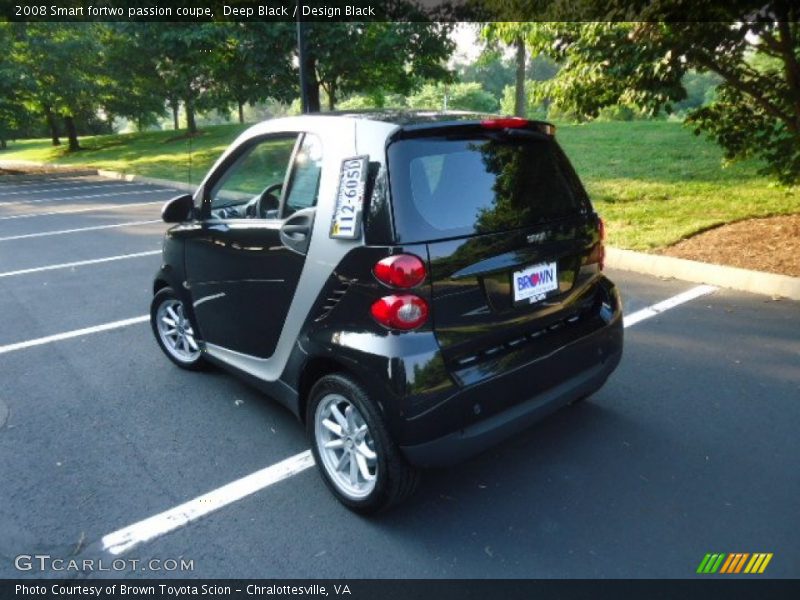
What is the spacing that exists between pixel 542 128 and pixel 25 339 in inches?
175

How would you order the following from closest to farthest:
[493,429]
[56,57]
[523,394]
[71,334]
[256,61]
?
[493,429] < [523,394] < [71,334] < [256,61] < [56,57]

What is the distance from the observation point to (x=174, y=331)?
4.28 meters

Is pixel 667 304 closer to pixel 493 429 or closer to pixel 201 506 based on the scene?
pixel 493 429

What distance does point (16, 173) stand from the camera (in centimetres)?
2331

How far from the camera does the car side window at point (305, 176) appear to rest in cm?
281

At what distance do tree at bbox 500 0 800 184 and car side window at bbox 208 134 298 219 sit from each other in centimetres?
381

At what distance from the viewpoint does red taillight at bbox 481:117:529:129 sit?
2693 millimetres

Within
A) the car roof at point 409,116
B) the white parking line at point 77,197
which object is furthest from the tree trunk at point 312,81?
the car roof at point 409,116

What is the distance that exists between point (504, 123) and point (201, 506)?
2.27 m

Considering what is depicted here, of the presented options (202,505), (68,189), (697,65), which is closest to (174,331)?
(202,505)

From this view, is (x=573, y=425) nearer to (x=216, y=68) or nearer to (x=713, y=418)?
(x=713, y=418)

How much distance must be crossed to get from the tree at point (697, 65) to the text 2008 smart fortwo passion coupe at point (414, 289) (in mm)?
3453

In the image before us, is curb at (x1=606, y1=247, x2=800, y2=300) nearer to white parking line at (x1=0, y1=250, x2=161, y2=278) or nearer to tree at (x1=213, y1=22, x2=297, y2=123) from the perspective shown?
white parking line at (x1=0, y1=250, x2=161, y2=278)

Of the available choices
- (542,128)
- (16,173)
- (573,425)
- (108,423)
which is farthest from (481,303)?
(16,173)
